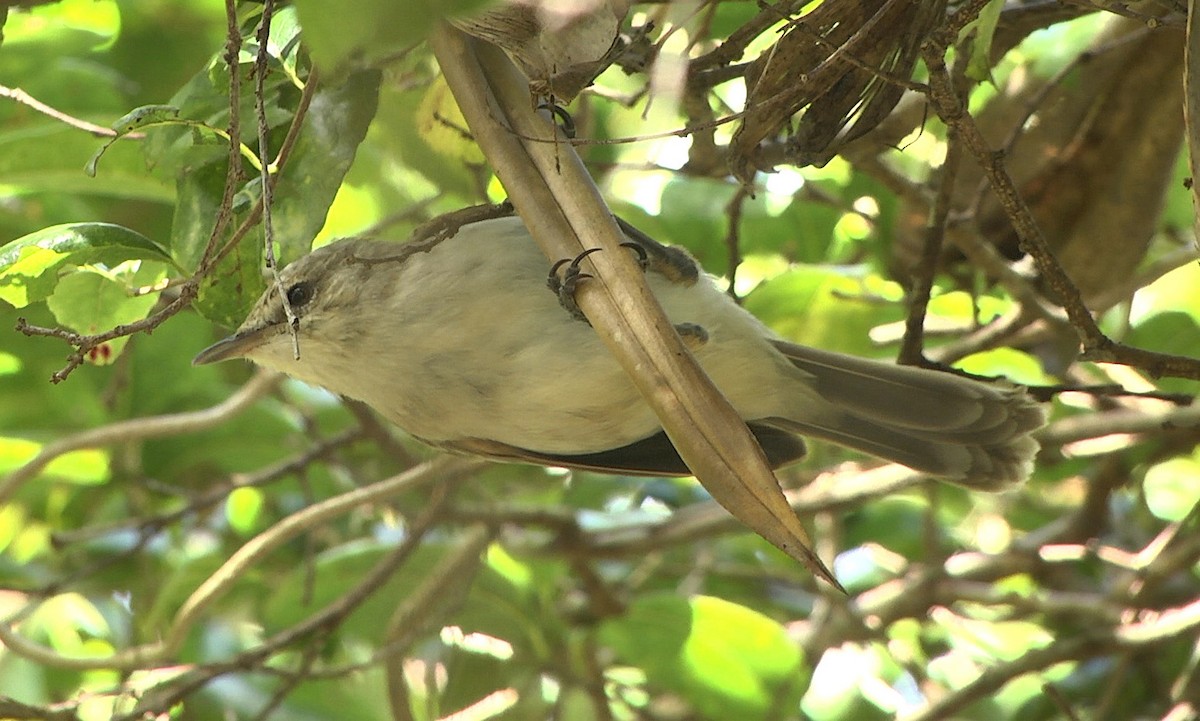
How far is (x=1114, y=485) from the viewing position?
3850mm

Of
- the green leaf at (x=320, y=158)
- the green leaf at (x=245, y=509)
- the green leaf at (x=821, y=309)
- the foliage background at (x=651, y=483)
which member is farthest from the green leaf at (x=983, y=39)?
the green leaf at (x=245, y=509)

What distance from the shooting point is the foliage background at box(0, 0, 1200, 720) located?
3.04m

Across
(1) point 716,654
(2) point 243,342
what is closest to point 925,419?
(1) point 716,654

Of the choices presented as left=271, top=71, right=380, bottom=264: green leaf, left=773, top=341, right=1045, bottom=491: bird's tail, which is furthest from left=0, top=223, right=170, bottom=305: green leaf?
left=773, top=341, right=1045, bottom=491: bird's tail

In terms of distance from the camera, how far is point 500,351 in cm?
259

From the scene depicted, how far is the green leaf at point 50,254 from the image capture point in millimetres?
1979

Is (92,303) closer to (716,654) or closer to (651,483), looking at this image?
(716,654)

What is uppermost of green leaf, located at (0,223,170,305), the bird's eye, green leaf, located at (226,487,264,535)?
green leaf, located at (226,487,264,535)

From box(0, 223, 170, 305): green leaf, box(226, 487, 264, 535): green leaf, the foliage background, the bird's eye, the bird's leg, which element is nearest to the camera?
the bird's leg

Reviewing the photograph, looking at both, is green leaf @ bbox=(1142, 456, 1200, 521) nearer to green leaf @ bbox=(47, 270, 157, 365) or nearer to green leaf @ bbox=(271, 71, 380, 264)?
green leaf @ bbox=(271, 71, 380, 264)

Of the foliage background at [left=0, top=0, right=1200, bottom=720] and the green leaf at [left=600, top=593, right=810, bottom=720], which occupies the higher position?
the foliage background at [left=0, top=0, right=1200, bottom=720]

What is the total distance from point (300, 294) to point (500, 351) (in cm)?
50

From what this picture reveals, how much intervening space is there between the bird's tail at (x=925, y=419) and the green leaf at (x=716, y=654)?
0.56 meters

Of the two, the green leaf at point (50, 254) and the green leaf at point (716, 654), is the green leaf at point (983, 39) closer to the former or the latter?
the green leaf at point (50, 254)
